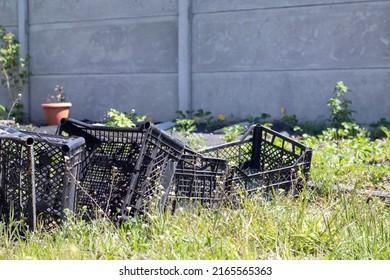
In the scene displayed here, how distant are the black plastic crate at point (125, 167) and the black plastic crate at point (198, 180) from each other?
8.9 inches

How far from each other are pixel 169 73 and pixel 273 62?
68.5 inches

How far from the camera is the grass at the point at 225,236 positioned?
3.30 m

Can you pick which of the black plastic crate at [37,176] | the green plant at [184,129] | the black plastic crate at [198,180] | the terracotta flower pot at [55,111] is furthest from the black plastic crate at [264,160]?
the terracotta flower pot at [55,111]

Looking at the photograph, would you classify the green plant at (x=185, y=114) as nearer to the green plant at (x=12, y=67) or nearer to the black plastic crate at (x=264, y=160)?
the green plant at (x=12, y=67)

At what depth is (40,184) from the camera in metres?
3.73

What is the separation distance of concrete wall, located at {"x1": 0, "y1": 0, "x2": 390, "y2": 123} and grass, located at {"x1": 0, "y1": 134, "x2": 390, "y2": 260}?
5.17 metres

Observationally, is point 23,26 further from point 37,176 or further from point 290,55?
Answer: point 37,176

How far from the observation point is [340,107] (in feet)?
28.6

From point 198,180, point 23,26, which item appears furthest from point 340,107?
point 23,26

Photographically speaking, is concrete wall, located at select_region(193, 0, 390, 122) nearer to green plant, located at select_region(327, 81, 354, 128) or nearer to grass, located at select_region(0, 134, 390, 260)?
green plant, located at select_region(327, 81, 354, 128)

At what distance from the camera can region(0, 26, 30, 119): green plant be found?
11242 millimetres

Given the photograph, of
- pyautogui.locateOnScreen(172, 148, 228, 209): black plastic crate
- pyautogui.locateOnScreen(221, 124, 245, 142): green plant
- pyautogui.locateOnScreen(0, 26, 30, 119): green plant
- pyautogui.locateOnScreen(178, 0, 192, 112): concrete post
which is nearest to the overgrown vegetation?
pyautogui.locateOnScreen(172, 148, 228, 209): black plastic crate

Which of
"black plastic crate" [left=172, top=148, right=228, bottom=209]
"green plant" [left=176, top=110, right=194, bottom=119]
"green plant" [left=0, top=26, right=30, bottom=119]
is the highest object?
"green plant" [left=0, top=26, right=30, bottom=119]
